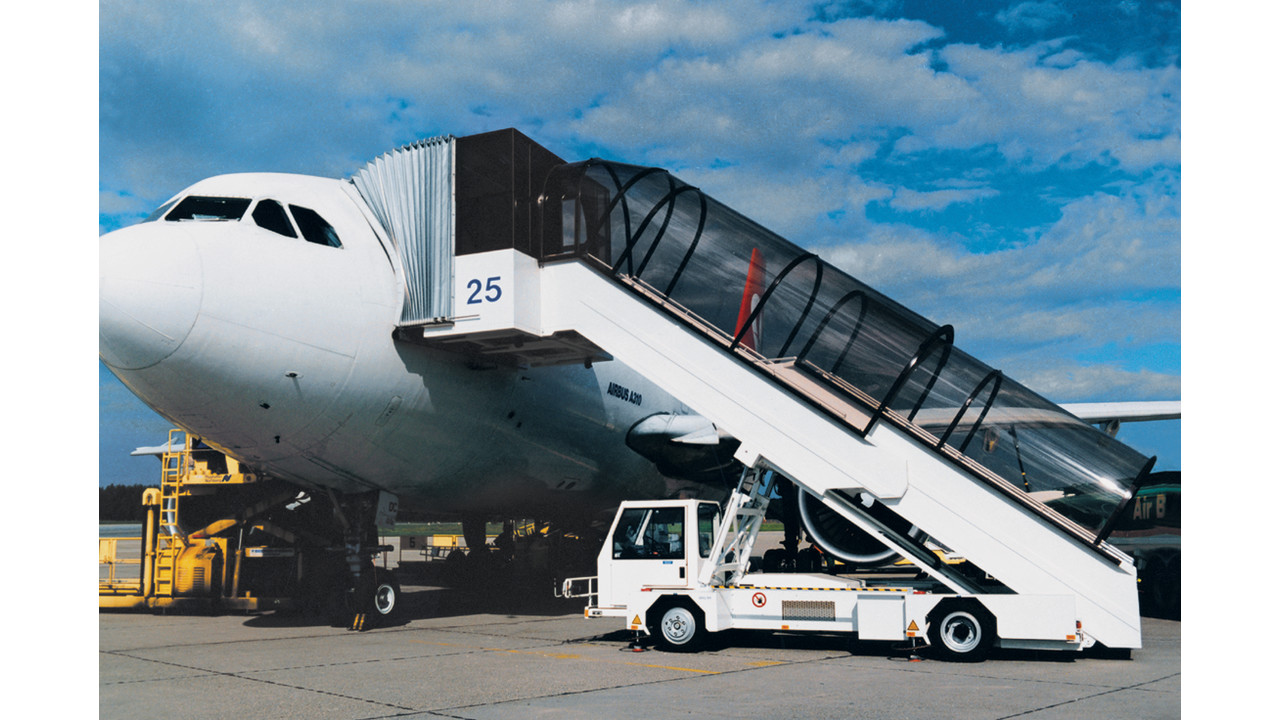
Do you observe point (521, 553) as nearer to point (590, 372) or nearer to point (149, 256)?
point (590, 372)

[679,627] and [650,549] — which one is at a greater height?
[650,549]

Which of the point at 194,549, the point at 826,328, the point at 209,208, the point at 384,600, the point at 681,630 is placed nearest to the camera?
the point at 681,630

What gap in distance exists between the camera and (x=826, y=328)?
35.1 feet

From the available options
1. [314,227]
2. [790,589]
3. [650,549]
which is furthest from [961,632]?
[314,227]

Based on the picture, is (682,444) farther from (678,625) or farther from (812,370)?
(678,625)

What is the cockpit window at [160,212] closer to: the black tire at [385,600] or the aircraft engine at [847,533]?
the black tire at [385,600]

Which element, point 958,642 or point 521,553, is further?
point 521,553

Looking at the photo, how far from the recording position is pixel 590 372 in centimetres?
1466

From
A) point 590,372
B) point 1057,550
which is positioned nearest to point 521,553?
point 590,372

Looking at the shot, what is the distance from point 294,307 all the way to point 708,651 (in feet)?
19.1

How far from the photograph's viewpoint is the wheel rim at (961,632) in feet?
30.8

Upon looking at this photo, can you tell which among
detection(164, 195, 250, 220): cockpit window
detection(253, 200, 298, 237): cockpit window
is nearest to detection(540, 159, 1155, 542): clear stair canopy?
detection(253, 200, 298, 237): cockpit window

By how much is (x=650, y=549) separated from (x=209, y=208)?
627 cm

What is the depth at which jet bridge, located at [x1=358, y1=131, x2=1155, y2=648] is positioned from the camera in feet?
31.0
